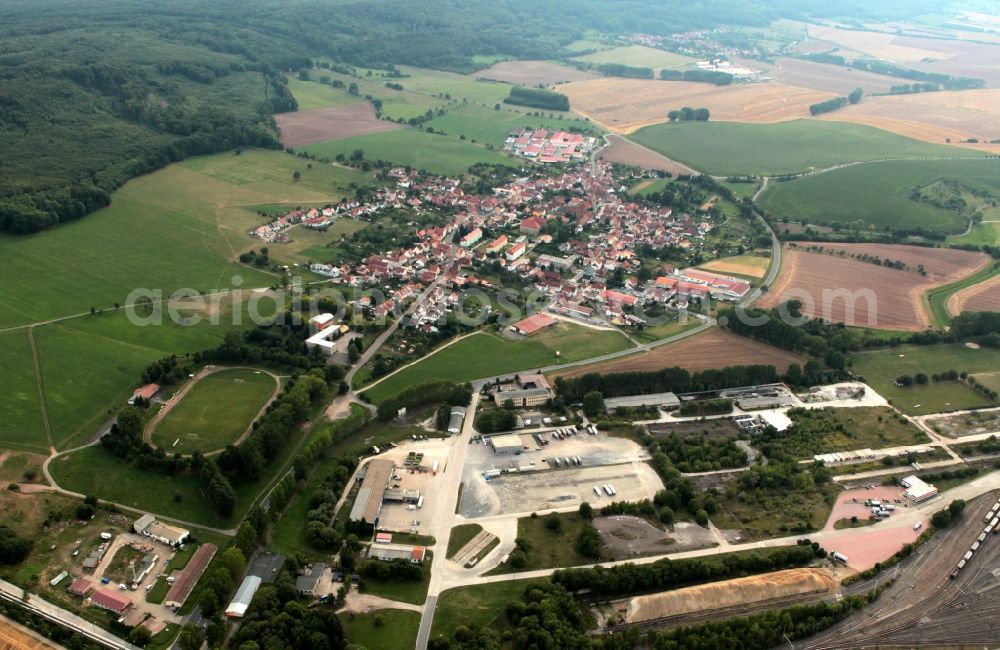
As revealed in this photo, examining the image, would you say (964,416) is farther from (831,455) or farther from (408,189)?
(408,189)

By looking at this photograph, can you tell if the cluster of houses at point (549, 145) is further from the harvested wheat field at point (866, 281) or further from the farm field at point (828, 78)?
the farm field at point (828, 78)

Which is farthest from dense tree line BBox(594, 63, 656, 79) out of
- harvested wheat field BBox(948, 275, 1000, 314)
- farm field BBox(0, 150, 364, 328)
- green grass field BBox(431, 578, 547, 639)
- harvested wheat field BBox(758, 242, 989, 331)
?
green grass field BBox(431, 578, 547, 639)

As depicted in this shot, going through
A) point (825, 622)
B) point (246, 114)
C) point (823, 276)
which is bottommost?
point (825, 622)

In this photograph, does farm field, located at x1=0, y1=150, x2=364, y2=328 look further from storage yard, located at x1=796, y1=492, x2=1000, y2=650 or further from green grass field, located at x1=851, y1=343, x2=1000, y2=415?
storage yard, located at x1=796, y1=492, x2=1000, y2=650

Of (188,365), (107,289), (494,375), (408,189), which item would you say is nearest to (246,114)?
(408,189)

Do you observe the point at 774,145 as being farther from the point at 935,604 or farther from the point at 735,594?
the point at 735,594
